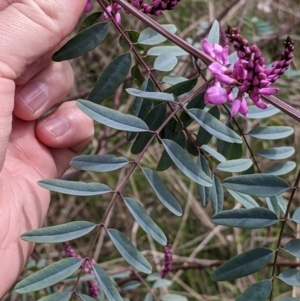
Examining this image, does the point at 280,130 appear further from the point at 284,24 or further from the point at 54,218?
the point at 284,24

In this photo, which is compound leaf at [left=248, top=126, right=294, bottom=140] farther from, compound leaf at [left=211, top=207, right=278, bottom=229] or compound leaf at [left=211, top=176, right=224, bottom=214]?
compound leaf at [left=211, top=207, right=278, bottom=229]

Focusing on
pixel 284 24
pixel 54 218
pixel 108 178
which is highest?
pixel 284 24

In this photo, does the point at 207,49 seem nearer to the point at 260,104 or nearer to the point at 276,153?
the point at 260,104

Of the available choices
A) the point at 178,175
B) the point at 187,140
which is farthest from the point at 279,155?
the point at 178,175

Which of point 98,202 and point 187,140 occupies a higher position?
point 187,140

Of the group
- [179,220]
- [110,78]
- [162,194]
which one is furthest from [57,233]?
[179,220]

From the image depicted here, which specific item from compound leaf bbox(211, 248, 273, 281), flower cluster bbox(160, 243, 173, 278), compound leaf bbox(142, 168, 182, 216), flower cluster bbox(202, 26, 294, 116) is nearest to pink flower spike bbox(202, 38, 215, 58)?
flower cluster bbox(202, 26, 294, 116)

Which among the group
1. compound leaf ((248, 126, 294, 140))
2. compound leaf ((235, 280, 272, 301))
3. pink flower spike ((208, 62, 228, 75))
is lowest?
compound leaf ((235, 280, 272, 301))

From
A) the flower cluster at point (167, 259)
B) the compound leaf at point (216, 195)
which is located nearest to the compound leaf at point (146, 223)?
the compound leaf at point (216, 195)
